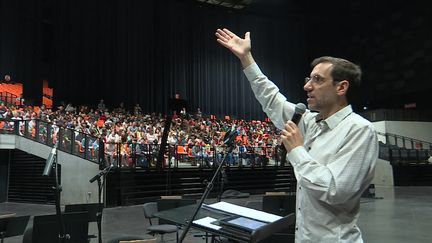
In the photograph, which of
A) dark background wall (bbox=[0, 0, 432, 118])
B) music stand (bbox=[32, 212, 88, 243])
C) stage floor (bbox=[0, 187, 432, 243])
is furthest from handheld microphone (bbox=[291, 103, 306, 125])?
dark background wall (bbox=[0, 0, 432, 118])

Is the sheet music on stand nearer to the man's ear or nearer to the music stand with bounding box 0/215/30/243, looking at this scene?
the man's ear

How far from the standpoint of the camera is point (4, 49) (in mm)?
22375

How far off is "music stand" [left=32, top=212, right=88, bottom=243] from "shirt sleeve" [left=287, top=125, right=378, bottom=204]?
3.95 meters

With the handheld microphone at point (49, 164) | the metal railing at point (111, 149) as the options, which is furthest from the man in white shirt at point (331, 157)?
the metal railing at point (111, 149)

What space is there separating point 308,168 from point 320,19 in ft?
102

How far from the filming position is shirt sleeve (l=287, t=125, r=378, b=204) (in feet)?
5.37

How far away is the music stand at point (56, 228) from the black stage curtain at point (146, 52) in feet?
66.0

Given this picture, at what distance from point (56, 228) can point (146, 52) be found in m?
23.3

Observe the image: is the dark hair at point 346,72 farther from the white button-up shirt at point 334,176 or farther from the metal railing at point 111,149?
the metal railing at point 111,149

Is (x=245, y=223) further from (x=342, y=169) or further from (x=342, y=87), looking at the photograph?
(x=342, y=87)

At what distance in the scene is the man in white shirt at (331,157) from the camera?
1653 mm

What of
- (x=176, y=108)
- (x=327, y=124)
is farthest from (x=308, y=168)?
(x=176, y=108)

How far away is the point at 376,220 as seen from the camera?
391 inches

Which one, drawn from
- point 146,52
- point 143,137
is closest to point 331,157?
point 143,137
